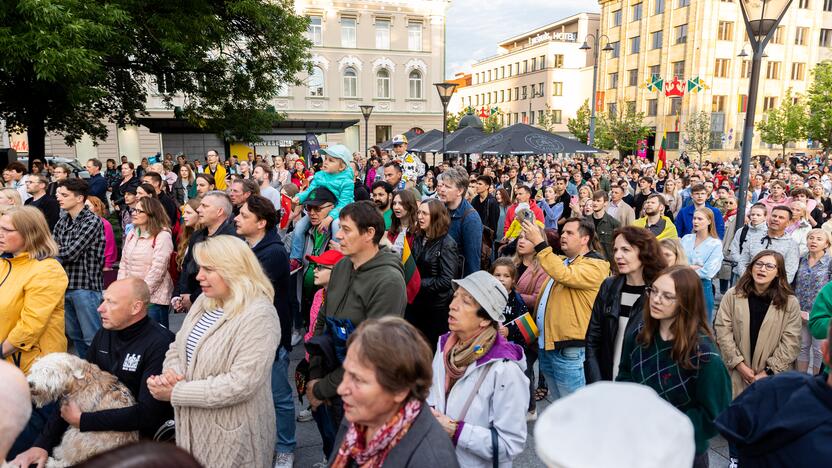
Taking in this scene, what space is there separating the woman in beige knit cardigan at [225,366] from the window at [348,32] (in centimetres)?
3996

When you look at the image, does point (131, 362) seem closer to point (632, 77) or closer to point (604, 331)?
point (604, 331)

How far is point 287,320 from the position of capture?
163 inches

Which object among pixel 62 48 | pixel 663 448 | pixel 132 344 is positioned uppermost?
pixel 62 48

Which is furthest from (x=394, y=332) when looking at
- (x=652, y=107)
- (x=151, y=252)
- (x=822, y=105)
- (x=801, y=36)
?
(x=801, y=36)

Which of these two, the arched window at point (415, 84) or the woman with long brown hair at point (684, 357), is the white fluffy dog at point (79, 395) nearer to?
the woman with long brown hair at point (684, 357)

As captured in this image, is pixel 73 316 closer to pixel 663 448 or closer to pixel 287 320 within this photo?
pixel 287 320

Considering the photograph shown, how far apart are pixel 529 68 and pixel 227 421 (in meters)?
76.9

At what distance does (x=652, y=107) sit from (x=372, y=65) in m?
31.9

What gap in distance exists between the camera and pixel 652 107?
5659 centimetres

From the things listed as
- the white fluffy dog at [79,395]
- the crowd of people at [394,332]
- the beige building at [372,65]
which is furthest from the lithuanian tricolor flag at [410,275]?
the beige building at [372,65]

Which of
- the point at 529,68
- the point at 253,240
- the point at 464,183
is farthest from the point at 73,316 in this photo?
the point at 529,68

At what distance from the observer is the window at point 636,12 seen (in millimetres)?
57969

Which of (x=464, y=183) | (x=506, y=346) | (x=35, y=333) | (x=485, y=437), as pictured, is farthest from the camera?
(x=464, y=183)

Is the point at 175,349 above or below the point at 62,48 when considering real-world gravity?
below
